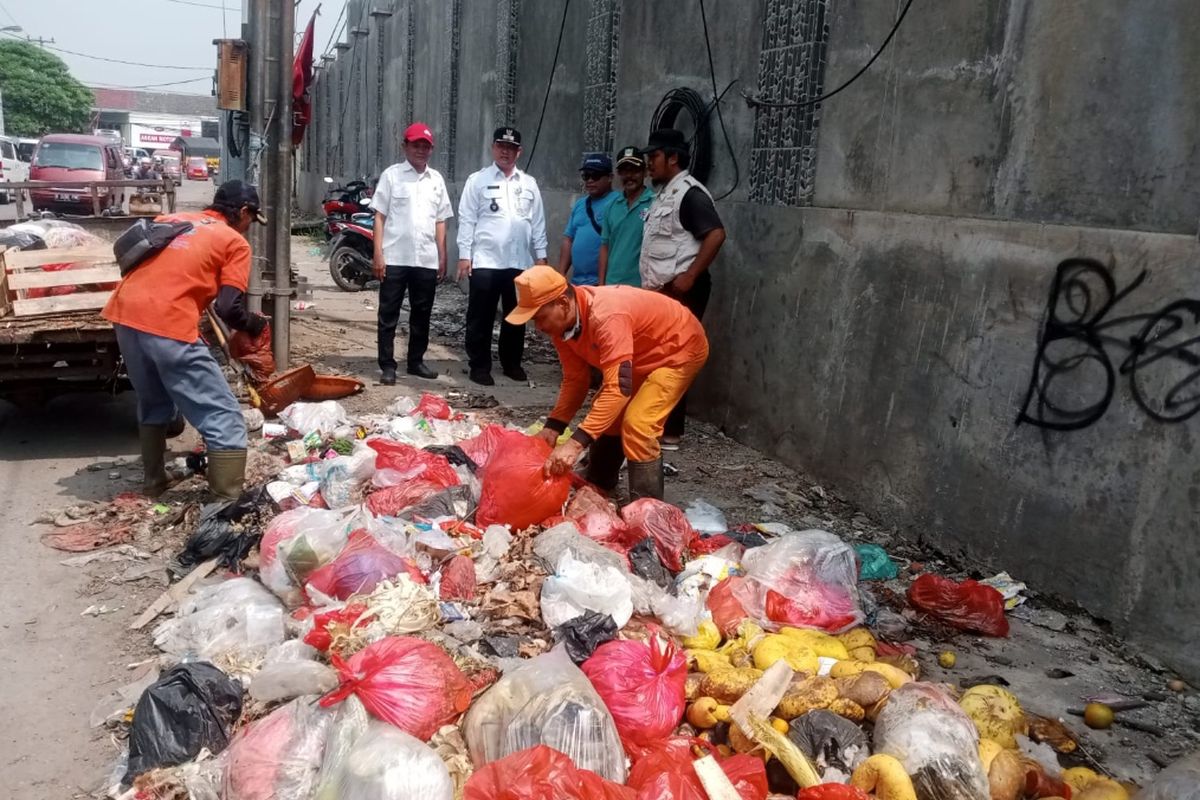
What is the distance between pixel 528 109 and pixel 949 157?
780cm

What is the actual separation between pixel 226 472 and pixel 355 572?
1.50 meters

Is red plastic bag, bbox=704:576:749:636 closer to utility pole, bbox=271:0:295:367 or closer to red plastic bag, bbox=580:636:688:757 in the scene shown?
red plastic bag, bbox=580:636:688:757

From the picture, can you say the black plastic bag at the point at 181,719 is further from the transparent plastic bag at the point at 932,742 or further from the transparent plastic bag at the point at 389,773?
the transparent plastic bag at the point at 932,742

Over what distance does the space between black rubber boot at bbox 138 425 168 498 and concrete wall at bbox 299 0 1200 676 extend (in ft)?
11.8

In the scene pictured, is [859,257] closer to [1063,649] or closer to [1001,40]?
[1001,40]

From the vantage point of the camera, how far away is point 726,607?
3770 millimetres

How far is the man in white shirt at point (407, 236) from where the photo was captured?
24.0 ft

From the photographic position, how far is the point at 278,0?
23.1 ft

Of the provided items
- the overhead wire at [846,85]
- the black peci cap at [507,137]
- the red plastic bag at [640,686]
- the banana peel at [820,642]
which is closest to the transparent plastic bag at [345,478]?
the red plastic bag at [640,686]

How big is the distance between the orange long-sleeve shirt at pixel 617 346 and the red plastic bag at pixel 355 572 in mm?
966

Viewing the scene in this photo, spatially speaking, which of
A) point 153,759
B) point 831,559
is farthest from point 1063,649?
point 153,759

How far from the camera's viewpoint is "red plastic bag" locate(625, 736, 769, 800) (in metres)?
2.47

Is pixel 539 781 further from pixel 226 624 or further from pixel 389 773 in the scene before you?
pixel 226 624

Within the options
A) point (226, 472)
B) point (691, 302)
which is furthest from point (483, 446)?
point (691, 302)
